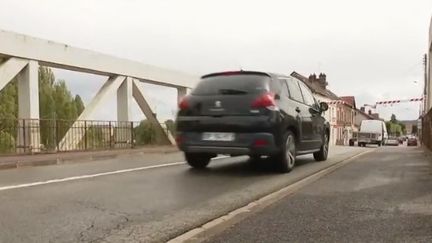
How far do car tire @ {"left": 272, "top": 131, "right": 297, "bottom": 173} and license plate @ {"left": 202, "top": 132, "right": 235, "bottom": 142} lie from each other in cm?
90

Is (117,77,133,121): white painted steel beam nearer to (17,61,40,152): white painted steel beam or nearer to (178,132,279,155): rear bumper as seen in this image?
(17,61,40,152): white painted steel beam

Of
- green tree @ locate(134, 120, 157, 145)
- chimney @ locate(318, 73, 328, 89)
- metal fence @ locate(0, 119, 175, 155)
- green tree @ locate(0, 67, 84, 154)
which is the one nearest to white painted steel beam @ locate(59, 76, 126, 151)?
metal fence @ locate(0, 119, 175, 155)

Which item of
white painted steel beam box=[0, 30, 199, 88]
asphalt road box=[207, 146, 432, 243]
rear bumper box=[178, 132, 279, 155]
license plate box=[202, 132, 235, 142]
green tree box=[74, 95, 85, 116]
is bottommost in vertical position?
asphalt road box=[207, 146, 432, 243]

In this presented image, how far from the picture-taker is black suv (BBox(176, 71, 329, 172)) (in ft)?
29.4

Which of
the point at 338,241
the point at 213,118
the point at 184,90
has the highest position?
A: the point at 184,90

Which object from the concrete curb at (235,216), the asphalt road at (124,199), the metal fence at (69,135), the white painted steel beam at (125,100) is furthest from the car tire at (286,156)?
the white painted steel beam at (125,100)

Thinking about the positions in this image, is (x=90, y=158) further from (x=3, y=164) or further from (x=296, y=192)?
(x=296, y=192)

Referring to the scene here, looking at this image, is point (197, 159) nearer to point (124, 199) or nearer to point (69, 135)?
point (124, 199)

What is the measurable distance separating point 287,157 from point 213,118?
4.89 feet

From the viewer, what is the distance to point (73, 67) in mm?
19094

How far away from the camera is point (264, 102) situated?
896 cm

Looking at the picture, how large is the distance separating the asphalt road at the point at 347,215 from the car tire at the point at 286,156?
3.24 ft

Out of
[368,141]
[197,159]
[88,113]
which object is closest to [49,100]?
[88,113]

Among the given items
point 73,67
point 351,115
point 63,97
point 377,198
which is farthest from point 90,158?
point 351,115
